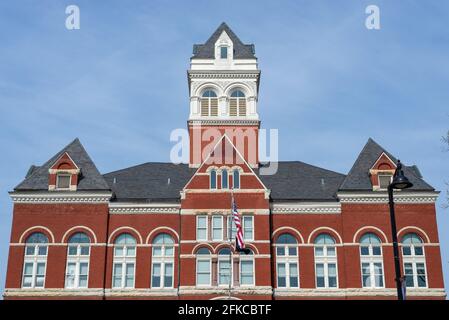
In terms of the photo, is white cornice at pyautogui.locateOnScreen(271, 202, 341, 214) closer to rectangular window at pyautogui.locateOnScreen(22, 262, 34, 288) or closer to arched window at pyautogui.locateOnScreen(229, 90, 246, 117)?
arched window at pyautogui.locateOnScreen(229, 90, 246, 117)

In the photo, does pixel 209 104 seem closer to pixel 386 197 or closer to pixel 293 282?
pixel 386 197

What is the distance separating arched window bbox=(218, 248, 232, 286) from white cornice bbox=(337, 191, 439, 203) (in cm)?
962

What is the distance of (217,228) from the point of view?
44.9 meters

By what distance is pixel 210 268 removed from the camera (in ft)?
144

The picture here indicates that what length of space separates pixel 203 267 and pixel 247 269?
3163 mm

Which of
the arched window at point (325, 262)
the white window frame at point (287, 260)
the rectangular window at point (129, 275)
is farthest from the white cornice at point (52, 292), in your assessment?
the arched window at point (325, 262)

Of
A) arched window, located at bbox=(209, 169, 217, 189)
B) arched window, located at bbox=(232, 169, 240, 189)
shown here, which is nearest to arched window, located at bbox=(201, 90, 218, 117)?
arched window, located at bbox=(209, 169, 217, 189)

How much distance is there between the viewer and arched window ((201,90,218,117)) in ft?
179

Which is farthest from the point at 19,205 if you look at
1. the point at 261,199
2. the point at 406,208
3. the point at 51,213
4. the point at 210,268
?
the point at 406,208

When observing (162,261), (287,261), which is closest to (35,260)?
(162,261)

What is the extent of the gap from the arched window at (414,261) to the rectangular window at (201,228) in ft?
48.2

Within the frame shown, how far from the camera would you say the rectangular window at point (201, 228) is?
44.6 metres
